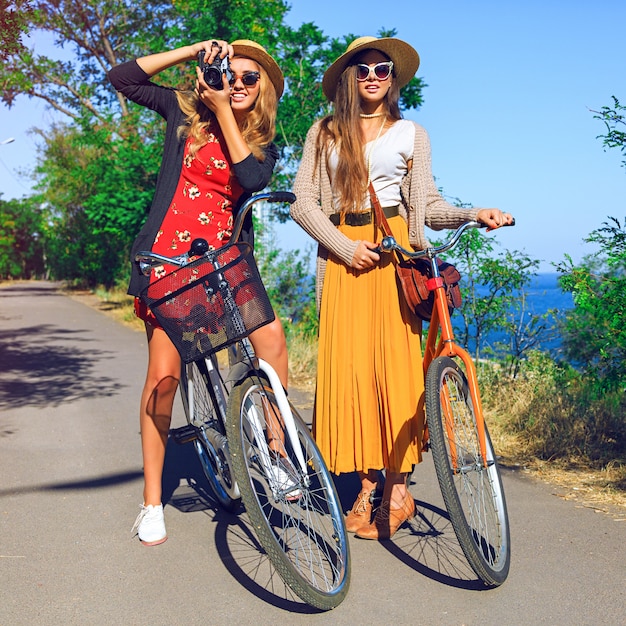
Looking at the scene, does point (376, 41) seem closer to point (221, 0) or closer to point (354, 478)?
point (354, 478)

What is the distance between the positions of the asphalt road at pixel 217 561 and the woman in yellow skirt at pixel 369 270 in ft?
1.41

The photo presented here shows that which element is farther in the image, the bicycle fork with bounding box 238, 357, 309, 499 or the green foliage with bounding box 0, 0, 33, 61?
the green foliage with bounding box 0, 0, 33, 61

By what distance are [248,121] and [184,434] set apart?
1.56m

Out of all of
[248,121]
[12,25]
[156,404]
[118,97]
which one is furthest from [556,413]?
[118,97]

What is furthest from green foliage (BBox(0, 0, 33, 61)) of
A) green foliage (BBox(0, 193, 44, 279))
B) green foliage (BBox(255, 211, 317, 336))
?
green foliage (BBox(0, 193, 44, 279))

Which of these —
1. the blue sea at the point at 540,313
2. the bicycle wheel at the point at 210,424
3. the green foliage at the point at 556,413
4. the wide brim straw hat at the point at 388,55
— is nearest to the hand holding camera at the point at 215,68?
the wide brim straw hat at the point at 388,55

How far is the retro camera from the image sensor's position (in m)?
3.49

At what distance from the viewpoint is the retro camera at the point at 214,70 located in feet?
11.5

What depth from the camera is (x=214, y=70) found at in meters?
3.49

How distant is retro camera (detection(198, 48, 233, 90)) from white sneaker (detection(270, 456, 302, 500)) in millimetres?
1585

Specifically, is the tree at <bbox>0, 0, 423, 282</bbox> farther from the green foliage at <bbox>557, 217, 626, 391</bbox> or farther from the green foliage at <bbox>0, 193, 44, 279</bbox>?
the green foliage at <bbox>0, 193, 44, 279</bbox>

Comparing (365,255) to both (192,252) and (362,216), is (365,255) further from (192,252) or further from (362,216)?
(192,252)

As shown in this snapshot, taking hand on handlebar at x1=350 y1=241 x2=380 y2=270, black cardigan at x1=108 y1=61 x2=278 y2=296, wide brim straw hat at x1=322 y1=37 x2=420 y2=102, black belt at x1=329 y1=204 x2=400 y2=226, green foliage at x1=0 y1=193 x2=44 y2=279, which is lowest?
green foliage at x1=0 y1=193 x2=44 y2=279

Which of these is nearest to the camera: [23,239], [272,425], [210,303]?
[210,303]
